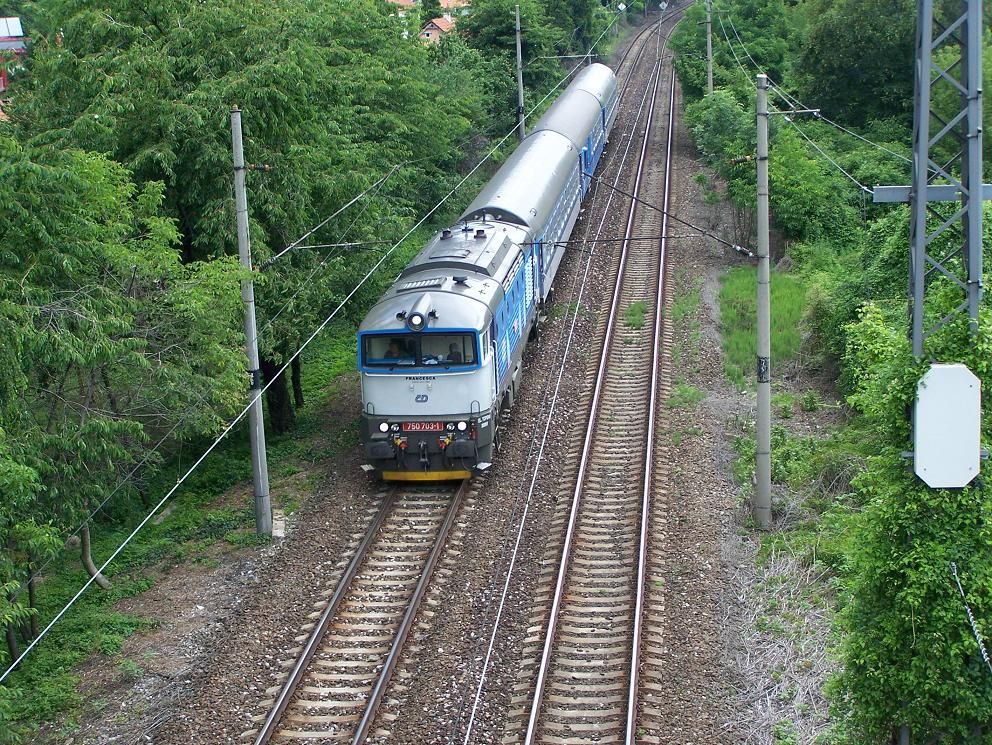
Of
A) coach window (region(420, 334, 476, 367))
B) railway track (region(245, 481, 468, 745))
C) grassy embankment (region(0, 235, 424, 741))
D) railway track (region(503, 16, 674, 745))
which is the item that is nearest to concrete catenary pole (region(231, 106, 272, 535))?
grassy embankment (region(0, 235, 424, 741))

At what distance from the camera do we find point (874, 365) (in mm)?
9398

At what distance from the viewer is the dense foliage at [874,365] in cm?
844

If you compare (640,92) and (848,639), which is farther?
(640,92)

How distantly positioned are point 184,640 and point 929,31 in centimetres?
1079

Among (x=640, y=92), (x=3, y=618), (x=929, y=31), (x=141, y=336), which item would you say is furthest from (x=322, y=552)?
(x=640, y=92)

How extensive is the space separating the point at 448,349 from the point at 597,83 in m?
27.2

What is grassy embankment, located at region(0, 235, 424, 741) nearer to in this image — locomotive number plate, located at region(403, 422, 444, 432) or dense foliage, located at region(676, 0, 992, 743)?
locomotive number plate, located at region(403, 422, 444, 432)

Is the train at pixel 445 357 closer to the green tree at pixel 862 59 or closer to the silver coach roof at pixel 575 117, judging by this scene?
the silver coach roof at pixel 575 117

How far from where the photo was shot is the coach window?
16.9 metres

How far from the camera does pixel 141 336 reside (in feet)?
48.2

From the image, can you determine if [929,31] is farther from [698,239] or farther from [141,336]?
[698,239]

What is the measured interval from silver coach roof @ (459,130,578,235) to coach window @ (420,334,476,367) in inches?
259

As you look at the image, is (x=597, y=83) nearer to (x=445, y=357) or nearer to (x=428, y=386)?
(x=445, y=357)

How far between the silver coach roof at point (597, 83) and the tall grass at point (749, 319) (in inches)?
553
